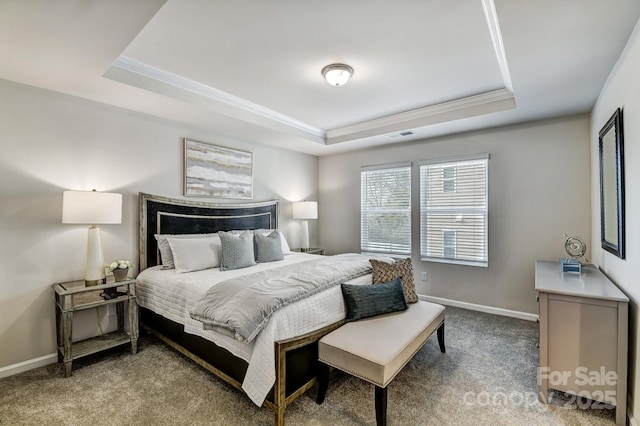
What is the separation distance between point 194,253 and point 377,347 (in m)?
2.07

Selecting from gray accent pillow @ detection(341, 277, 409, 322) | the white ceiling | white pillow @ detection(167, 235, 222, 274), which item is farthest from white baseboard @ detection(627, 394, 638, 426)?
white pillow @ detection(167, 235, 222, 274)

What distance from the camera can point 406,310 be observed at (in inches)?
97.0

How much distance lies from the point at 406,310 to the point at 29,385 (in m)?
3.02

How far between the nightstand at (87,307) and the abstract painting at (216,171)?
1.35 metres

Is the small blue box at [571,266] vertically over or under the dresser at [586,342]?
over

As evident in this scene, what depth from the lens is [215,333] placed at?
2.09m

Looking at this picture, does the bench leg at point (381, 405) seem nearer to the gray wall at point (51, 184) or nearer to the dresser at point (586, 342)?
the dresser at point (586, 342)

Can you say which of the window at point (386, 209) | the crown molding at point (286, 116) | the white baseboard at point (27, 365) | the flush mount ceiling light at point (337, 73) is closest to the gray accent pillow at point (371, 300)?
the flush mount ceiling light at point (337, 73)

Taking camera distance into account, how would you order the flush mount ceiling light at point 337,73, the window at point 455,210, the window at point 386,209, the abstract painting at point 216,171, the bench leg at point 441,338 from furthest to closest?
the window at point 386,209, the window at point 455,210, the abstract painting at point 216,171, the bench leg at point 441,338, the flush mount ceiling light at point 337,73

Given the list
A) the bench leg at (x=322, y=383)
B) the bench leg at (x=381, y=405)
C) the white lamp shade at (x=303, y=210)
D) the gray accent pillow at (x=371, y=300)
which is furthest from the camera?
the white lamp shade at (x=303, y=210)

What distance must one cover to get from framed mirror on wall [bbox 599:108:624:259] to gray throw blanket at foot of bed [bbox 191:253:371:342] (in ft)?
6.32

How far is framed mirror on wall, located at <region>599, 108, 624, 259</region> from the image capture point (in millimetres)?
1993

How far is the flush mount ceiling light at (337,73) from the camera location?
8.37 ft

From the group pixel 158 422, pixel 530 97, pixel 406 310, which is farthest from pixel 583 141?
pixel 158 422
